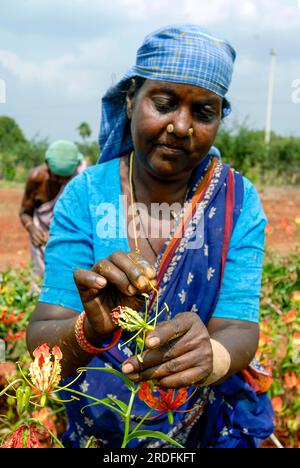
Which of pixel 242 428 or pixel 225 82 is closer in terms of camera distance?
pixel 225 82

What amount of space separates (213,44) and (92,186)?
50cm

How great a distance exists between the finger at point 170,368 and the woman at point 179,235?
0.22 metres

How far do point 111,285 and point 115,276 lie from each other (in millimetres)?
67

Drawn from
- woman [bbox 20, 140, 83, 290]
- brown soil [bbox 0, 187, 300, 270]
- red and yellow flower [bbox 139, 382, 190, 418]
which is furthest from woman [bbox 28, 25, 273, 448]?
brown soil [bbox 0, 187, 300, 270]

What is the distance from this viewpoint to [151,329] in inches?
37.8

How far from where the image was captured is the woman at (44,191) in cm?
428

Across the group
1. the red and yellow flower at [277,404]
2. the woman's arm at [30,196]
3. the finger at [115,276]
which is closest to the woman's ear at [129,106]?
the finger at [115,276]

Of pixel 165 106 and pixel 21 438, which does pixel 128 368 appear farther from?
pixel 165 106

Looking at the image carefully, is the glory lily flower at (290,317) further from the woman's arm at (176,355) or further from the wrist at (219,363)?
the woman's arm at (176,355)

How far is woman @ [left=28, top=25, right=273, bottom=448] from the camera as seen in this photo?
1449 mm

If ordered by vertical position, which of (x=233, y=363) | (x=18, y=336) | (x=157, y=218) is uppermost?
(x=157, y=218)

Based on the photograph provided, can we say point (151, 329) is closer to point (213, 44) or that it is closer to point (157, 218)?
point (157, 218)
